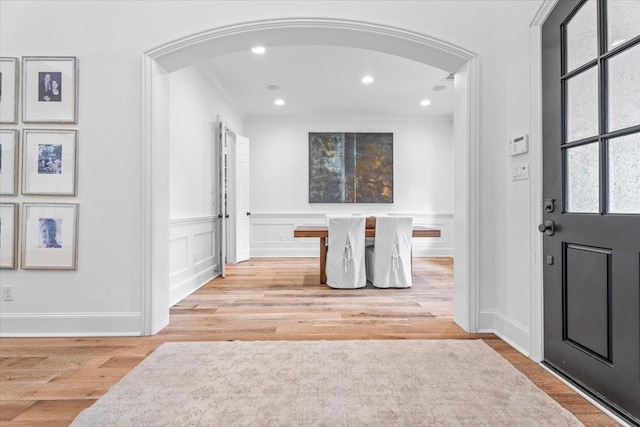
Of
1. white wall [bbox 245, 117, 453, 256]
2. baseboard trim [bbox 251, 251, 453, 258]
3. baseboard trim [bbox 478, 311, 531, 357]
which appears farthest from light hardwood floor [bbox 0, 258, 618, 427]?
white wall [bbox 245, 117, 453, 256]

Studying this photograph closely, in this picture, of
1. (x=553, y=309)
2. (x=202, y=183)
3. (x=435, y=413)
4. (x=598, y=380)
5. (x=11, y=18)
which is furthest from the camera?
(x=202, y=183)

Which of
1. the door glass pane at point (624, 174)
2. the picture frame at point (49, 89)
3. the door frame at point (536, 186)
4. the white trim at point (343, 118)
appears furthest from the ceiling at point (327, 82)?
the door glass pane at point (624, 174)

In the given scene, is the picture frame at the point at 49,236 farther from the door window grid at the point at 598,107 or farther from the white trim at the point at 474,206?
the door window grid at the point at 598,107

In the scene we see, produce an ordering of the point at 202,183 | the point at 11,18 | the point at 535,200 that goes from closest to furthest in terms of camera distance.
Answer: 1. the point at 535,200
2. the point at 11,18
3. the point at 202,183

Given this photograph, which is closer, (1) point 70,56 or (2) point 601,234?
(2) point 601,234

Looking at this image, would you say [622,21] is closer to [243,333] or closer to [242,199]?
[243,333]

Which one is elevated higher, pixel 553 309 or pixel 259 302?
pixel 553 309

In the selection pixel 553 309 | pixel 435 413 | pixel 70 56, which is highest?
pixel 70 56

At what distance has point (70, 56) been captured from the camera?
257 cm

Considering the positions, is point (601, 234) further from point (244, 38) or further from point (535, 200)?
point (244, 38)

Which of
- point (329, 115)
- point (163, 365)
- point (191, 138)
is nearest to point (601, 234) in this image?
point (163, 365)

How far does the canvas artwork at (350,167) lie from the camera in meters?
6.86

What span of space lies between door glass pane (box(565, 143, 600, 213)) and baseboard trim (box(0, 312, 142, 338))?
2.87 meters

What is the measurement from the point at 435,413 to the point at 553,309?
0.99 metres
